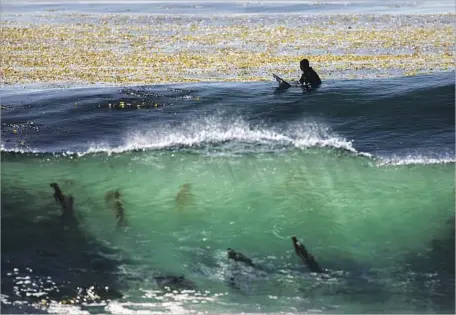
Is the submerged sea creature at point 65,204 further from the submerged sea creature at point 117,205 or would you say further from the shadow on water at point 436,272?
the shadow on water at point 436,272

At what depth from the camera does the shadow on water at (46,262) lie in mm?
8875

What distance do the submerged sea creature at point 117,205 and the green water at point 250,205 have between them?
89 millimetres

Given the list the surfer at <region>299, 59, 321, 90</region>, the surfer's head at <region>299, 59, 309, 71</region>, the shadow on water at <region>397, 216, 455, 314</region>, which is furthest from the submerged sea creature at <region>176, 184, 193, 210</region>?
the surfer at <region>299, 59, 321, 90</region>

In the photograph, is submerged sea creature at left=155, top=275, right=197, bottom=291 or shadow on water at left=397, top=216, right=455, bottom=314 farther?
submerged sea creature at left=155, top=275, right=197, bottom=291

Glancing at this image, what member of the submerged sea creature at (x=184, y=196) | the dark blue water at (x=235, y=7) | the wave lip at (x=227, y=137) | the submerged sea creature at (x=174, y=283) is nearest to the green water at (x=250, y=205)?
the submerged sea creature at (x=184, y=196)

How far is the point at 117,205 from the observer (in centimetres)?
1152

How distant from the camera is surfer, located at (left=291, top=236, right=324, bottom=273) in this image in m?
9.45

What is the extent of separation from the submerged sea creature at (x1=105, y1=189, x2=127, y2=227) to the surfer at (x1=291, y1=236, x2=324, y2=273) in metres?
2.35

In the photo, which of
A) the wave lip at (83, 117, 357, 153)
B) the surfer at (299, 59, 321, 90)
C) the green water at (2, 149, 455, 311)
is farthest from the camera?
the surfer at (299, 59, 321, 90)

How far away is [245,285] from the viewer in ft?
29.7

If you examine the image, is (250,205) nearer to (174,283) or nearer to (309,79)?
(174,283)

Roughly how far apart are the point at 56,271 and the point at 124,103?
6.78m

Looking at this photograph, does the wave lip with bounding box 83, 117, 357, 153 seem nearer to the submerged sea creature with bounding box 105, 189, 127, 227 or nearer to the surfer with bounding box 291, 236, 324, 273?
the submerged sea creature with bounding box 105, 189, 127, 227

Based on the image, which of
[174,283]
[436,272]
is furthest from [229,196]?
[436,272]
